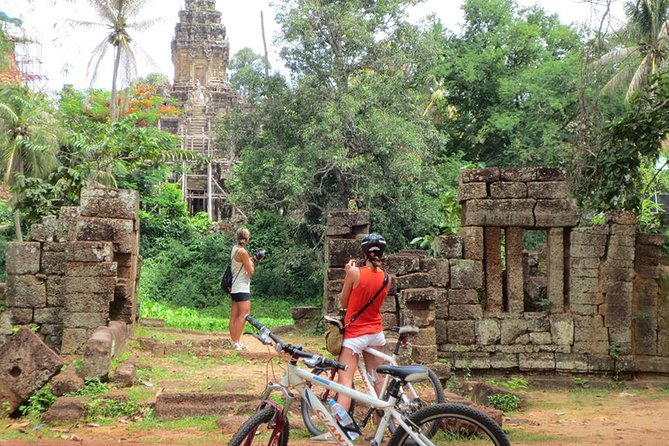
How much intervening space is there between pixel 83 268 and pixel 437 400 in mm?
5648

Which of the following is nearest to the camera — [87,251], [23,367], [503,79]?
[23,367]

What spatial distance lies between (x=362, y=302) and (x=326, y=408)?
1.29 meters

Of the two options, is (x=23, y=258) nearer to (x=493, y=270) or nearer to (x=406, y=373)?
(x=493, y=270)

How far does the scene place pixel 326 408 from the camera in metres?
5.34

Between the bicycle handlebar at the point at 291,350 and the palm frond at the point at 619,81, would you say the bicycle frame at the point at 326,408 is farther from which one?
the palm frond at the point at 619,81

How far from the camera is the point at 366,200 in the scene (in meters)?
24.4

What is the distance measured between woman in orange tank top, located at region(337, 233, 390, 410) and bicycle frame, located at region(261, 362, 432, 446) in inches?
43.6

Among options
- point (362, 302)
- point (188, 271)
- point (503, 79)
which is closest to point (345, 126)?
point (503, 79)

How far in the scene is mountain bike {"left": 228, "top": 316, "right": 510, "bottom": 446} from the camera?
4.82 metres

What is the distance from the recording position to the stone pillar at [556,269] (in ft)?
39.4

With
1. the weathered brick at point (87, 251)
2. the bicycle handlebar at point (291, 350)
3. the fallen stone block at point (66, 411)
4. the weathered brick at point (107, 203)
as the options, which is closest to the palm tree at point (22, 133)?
the weathered brick at point (107, 203)

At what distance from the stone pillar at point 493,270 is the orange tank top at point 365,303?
18.5ft

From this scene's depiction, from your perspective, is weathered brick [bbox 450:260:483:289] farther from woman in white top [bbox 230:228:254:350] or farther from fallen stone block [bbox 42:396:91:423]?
fallen stone block [bbox 42:396:91:423]

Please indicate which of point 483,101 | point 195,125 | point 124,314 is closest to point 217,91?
point 195,125
